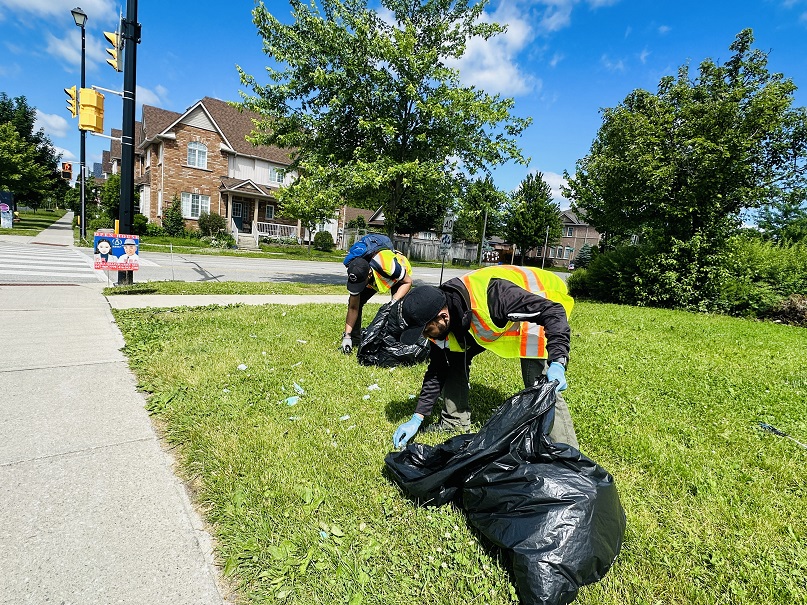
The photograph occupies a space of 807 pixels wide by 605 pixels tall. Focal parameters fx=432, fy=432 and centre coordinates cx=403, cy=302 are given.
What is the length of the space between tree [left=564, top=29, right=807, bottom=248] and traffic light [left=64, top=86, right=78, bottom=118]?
43.9 ft

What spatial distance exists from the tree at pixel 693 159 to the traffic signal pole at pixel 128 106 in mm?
11776

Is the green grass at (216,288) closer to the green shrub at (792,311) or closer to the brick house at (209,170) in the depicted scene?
the green shrub at (792,311)

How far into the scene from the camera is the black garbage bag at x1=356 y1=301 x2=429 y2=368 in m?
4.71

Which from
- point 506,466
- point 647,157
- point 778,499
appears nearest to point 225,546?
point 506,466

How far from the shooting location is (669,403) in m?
4.27

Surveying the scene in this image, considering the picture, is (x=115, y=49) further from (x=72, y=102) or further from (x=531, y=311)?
(x=531, y=311)

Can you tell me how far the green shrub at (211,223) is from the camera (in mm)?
28328

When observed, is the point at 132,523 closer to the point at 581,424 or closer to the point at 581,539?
the point at 581,539

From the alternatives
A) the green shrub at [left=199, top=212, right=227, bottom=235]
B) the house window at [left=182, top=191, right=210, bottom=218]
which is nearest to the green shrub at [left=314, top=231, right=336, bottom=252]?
the green shrub at [left=199, top=212, right=227, bottom=235]

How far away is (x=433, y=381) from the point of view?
Answer: 10.4ft

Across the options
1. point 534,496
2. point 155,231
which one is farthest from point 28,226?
point 534,496

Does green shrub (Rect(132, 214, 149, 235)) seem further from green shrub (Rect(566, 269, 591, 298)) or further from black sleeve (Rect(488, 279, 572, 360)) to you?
black sleeve (Rect(488, 279, 572, 360))

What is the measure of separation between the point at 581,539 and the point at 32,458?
326 cm

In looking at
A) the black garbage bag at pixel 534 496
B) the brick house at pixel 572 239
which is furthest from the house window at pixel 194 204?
the brick house at pixel 572 239
